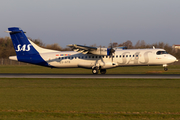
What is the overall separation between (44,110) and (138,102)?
504 centimetres

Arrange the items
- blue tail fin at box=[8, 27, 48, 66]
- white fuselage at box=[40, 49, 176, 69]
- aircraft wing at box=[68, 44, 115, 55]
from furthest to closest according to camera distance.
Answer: blue tail fin at box=[8, 27, 48, 66] → aircraft wing at box=[68, 44, 115, 55] → white fuselage at box=[40, 49, 176, 69]

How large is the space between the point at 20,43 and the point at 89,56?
11.0m

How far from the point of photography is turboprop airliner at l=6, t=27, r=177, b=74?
34.2 m

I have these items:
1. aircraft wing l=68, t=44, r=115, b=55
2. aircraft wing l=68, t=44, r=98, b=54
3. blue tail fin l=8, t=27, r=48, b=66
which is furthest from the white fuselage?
aircraft wing l=68, t=44, r=98, b=54

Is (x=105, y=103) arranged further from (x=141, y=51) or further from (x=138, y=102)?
(x=141, y=51)

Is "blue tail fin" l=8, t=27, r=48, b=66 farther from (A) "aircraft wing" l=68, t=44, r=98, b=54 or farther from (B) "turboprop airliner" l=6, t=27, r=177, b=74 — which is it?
(A) "aircraft wing" l=68, t=44, r=98, b=54

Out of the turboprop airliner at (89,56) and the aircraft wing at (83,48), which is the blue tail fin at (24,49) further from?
the aircraft wing at (83,48)

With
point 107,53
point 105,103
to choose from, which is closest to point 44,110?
point 105,103

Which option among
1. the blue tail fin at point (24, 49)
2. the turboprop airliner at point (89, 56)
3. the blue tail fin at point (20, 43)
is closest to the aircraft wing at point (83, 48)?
the turboprop airliner at point (89, 56)

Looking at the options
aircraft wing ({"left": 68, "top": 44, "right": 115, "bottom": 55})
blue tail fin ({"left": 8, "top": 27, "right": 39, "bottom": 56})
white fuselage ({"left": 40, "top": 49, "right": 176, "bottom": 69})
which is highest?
blue tail fin ({"left": 8, "top": 27, "right": 39, "bottom": 56})

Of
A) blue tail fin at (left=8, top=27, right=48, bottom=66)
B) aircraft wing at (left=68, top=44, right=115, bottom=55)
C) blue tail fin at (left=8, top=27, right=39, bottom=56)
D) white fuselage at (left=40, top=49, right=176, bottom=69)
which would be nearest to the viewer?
white fuselage at (left=40, top=49, right=176, bottom=69)

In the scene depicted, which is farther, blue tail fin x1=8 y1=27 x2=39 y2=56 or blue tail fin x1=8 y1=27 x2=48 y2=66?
blue tail fin x1=8 y1=27 x2=39 y2=56

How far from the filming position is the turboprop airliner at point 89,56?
3422cm

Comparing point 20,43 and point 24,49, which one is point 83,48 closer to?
point 24,49
